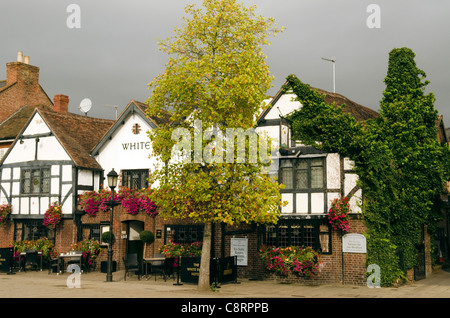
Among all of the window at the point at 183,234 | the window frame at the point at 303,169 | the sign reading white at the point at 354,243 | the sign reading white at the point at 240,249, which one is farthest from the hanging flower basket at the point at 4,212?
the sign reading white at the point at 354,243

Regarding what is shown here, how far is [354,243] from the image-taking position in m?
20.4

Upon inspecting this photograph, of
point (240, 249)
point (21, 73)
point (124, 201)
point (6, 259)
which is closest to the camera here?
point (240, 249)

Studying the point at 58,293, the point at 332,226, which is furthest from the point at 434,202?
the point at 58,293

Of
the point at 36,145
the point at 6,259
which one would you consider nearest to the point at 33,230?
the point at 6,259

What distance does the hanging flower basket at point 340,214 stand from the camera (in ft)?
66.6

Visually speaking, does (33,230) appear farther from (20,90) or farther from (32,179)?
(20,90)

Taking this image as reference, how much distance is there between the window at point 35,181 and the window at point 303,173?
13.4 meters

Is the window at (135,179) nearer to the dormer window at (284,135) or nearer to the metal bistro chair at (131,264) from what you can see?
the metal bistro chair at (131,264)

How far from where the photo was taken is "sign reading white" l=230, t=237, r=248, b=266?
23.0m

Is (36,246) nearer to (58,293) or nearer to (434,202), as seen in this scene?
(58,293)

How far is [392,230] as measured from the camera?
20.7m

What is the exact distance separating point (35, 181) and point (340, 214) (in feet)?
56.1

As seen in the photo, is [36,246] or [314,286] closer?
[314,286]

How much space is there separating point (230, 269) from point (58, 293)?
6305 mm
